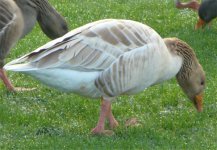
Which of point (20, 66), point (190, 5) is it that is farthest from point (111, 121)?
point (190, 5)

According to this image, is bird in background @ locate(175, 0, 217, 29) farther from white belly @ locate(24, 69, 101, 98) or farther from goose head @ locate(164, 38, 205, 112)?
white belly @ locate(24, 69, 101, 98)

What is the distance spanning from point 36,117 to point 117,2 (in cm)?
695

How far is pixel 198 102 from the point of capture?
8531 millimetres

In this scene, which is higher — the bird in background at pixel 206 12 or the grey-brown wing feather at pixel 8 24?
the grey-brown wing feather at pixel 8 24

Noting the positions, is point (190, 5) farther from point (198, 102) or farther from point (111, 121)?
point (111, 121)

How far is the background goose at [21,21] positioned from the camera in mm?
8938

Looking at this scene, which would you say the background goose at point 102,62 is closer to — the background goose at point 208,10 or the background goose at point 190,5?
the background goose at point 208,10

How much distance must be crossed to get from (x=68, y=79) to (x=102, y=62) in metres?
0.42

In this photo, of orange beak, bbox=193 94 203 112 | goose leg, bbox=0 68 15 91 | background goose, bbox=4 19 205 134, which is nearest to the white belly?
background goose, bbox=4 19 205 134

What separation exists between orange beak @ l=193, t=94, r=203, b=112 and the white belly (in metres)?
1.50

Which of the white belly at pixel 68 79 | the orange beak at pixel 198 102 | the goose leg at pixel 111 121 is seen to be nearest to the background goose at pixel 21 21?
the white belly at pixel 68 79

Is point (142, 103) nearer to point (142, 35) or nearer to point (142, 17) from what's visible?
point (142, 35)

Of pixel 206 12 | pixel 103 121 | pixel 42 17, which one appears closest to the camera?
pixel 103 121

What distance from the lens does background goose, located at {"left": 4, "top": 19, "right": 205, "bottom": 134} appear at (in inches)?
297
